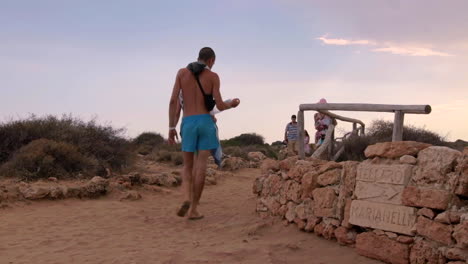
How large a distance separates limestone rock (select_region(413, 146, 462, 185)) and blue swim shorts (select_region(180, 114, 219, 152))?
2457 mm

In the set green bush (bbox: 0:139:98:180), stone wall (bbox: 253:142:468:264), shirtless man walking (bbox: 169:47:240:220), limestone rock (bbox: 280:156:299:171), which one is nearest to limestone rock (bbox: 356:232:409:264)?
stone wall (bbox: 253:142:468:264)

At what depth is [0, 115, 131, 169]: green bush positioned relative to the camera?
10594 mm

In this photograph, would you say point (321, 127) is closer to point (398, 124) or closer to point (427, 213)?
point (398, 124)

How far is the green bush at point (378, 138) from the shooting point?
286 inches

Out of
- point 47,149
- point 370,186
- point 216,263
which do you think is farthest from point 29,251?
point 47,149

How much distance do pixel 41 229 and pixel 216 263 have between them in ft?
9.07

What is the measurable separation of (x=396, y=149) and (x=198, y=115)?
2.36 metres

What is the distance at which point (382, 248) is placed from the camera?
12.8 feet

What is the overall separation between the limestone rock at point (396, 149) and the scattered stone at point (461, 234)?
82 centimetres

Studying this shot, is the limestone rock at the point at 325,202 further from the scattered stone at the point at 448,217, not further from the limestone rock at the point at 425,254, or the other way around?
the scattered stone at the point at 448,217

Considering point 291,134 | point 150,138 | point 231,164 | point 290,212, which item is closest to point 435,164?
point 290,212

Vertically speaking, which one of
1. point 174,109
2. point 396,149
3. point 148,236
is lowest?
point 148,236

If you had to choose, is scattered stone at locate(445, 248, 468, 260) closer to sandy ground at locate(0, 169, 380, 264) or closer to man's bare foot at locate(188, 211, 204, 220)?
sandy ground at locate(0, 169, 380, 264)

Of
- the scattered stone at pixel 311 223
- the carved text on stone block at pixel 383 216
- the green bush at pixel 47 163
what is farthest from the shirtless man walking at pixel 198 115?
the green bush at pixel 47 163
